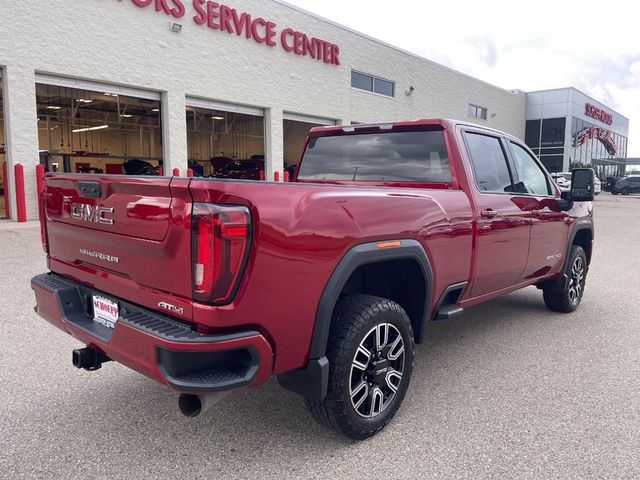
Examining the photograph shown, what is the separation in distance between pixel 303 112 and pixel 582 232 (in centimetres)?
1482

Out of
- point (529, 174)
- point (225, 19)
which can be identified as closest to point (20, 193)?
point (225, 19)

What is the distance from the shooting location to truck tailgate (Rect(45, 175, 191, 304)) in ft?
7.29

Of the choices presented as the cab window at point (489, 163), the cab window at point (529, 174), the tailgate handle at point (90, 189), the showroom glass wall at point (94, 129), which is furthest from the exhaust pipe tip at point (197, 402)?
the showroom glass wall at point (94, 129)

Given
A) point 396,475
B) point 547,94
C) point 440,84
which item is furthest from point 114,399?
point 547,94

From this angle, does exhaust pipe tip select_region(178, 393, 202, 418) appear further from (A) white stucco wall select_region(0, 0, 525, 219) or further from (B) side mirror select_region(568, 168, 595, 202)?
(A) white stucco wall select_region(0, 0, 525, 219)

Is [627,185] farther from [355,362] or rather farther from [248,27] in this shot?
[355,362]

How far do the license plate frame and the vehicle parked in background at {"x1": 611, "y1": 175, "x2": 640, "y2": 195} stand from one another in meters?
46.0

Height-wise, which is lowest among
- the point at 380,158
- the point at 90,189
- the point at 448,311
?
the point at 448,311

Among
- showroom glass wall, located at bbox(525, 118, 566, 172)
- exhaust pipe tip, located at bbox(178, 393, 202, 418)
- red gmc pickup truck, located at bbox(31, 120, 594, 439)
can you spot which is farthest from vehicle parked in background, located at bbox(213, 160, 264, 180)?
showroom glass wall, located at bbox(525, 118, 566, 172)

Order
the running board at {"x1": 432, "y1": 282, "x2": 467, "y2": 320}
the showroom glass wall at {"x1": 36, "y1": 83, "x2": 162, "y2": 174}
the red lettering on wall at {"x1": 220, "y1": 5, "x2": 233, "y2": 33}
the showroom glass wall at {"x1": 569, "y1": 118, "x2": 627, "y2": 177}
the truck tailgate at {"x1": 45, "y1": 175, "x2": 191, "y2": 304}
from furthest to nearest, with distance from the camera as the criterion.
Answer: the showroom glass wall at {"x1": 569, "y1": 118, "x2": 627, "y2": 177}, the showroom glass wall at {"x1": 36, "y1": 83, "x2": 162, "y2": 174}, the red lettering on wall at {"x1": 220, "y1": 5, "x2": 233, "y2": 33}, the running board at {"x1": 432, "y1": 282, "x2": 467, "y2": 320}, the truck tailgate at {"x1": 45, "y1": 175, "x2": 191, "y2": 304}

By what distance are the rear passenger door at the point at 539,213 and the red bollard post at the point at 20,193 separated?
38.0 feet

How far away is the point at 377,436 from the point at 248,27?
16367mm

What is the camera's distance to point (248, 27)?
16.9m

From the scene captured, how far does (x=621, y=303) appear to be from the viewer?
6.02 metres
